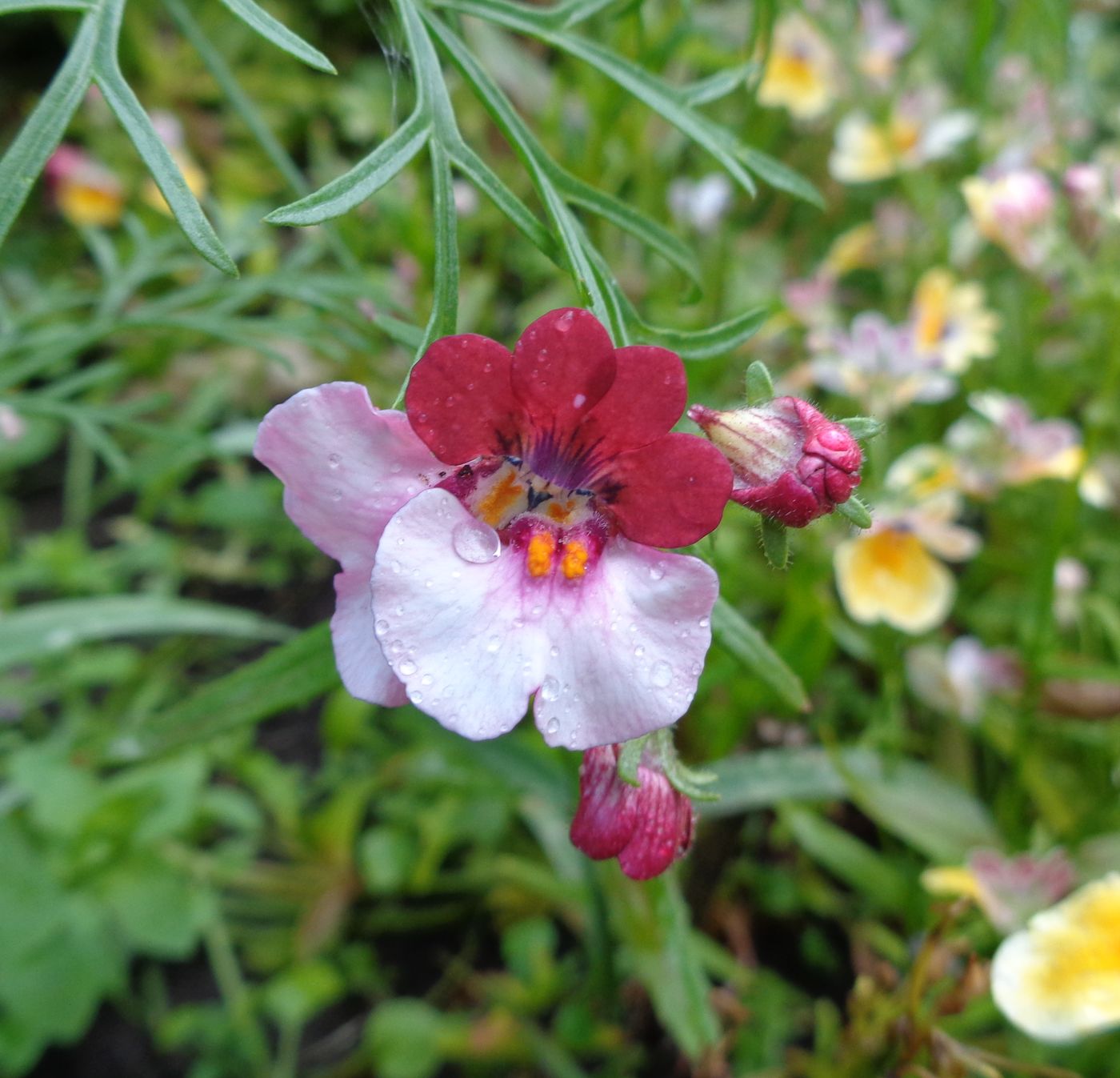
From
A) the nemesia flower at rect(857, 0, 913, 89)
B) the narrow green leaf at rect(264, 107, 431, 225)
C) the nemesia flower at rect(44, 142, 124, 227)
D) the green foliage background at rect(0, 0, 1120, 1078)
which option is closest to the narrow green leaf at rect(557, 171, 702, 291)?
the green foliage background at rect(0, 0, 1120, 1078)

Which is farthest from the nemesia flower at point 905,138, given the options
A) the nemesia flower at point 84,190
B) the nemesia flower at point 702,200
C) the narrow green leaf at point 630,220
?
the nemesia flower at point 84,190

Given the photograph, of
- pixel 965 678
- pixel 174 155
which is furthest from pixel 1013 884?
pixel 174 155

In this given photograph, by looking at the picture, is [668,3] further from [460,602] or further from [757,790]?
[460,602]

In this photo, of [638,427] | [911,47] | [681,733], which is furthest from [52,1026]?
[911,47]

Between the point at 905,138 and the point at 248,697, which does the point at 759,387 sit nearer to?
the point at 248,697

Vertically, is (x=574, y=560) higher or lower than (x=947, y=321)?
higher

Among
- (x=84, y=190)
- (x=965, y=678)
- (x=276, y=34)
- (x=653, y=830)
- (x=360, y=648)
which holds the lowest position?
(x=965, y=678)
